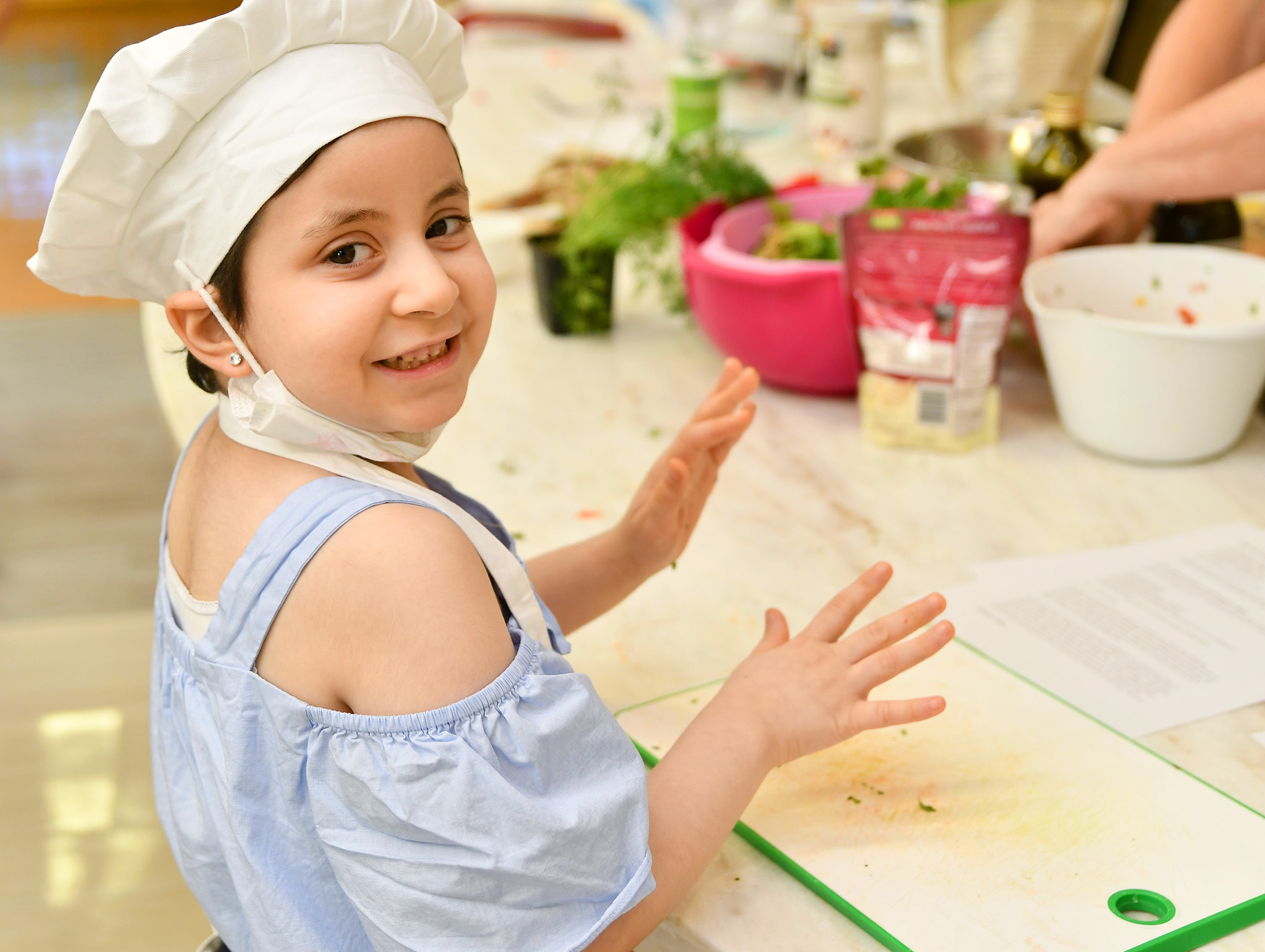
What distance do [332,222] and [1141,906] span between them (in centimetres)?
60

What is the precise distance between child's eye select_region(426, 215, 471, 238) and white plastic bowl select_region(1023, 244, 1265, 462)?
2.34 ft

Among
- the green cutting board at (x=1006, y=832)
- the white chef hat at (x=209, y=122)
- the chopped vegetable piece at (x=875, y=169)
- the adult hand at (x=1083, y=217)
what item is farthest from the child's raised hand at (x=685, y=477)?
the chopped vegetable piece at (x=875, y=169)

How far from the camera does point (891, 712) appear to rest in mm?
758

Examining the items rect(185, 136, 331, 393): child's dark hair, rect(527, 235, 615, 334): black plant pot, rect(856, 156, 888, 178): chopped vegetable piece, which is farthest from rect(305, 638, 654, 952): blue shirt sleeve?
rect(856, 156, 888, 178): chopped vegetable piece

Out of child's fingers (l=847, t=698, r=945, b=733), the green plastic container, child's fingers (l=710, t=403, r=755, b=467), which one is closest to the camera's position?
child's fingers (l=847, t=698, r=945, b=733)

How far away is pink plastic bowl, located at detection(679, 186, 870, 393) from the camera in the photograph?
4.27 feet

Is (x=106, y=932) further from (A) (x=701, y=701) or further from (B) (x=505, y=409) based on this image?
(A) (x=701, y=701)

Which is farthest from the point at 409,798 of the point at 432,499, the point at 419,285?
the point at 419,285

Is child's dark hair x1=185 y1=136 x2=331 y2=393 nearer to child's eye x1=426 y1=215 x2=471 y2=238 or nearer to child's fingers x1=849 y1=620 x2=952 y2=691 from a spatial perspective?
child's eye x1=426 y1=215 x2=471 y2=238

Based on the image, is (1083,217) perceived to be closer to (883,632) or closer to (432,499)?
(883,632)

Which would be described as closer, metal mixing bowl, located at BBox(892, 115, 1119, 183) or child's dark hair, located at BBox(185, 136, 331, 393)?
child's dark hair, located at BBox(185, 136, 331, 393)

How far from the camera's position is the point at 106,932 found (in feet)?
5.23

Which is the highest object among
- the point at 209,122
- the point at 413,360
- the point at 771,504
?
the point at 209,122

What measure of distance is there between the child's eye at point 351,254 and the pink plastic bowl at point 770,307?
697 mm
